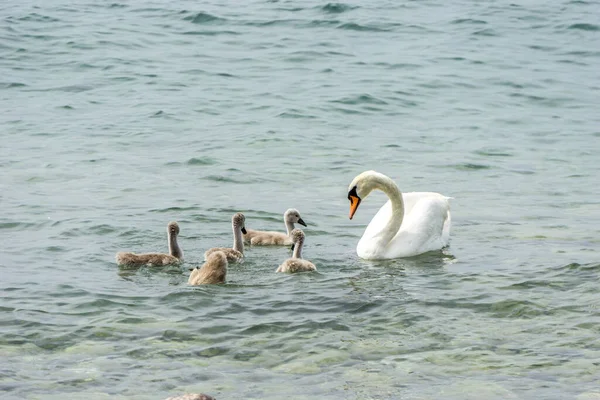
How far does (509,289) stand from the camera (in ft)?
34.8

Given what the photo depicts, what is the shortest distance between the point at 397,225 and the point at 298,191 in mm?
3001

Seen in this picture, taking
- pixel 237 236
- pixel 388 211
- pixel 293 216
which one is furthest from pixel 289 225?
pixel 388 211

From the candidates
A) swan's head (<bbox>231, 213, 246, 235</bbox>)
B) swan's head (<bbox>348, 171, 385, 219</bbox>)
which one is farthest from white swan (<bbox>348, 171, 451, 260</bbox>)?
swan's head (<bbox>231, 213, 246, 235</bbox>)

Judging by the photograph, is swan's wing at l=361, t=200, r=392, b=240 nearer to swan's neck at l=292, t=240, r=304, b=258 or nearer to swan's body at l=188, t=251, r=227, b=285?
swan's neck at l=292, t=240, r=304, b=258

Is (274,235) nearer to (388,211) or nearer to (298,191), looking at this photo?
(388,211)

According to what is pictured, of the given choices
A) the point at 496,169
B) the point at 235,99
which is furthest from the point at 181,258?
the point at 235,99

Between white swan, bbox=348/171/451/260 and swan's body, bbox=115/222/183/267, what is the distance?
1.92 meters

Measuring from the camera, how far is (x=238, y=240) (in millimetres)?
12406

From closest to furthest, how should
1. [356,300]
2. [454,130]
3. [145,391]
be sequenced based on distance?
[145,391]
[356,300]
[454,130]

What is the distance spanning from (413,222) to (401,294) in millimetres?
2250

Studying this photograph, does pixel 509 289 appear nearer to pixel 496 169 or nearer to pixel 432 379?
pixel 432 379


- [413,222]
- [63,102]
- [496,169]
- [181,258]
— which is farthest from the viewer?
[63,102]

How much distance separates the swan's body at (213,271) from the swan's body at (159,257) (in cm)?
84

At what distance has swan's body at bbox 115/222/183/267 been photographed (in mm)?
11367
